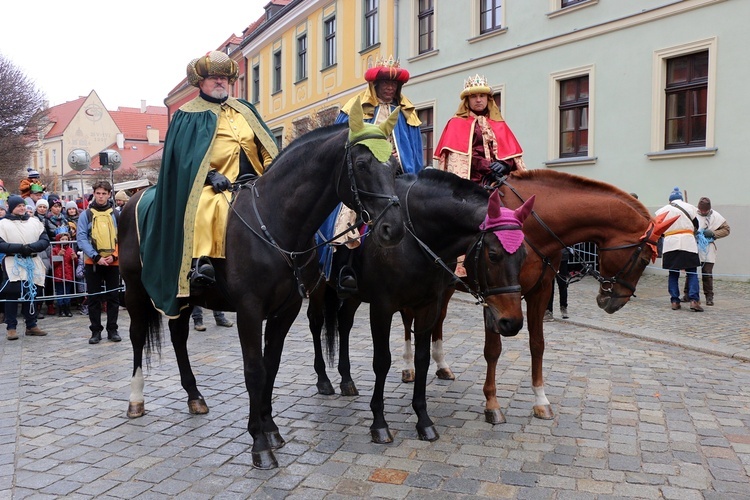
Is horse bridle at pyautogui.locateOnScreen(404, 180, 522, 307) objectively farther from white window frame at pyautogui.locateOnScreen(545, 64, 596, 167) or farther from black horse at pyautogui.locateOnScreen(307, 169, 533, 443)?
white window frame at pyautogui.locateOnScreen(545, 64, 596, 167)

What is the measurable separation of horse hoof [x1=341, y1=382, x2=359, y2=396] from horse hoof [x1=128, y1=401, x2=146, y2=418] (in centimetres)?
163

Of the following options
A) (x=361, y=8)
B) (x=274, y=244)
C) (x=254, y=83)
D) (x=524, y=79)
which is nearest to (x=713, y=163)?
(x=524, y=79)

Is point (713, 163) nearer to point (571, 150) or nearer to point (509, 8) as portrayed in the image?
point (571, 150)

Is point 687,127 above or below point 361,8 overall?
below

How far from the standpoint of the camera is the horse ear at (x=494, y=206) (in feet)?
12.4

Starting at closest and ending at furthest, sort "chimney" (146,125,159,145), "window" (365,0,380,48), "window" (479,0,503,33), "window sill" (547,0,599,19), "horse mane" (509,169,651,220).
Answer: "horse mane" (509,169,651,220), "window sill" (547,0,599,19), "window" (479,0,503,33), "window" (365,0,380,48), "chimney" (146,125,159,145)

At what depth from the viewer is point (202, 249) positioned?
4172mm

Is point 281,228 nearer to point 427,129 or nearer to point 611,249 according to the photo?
point 611,249

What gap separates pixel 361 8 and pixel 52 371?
19177 millimetres

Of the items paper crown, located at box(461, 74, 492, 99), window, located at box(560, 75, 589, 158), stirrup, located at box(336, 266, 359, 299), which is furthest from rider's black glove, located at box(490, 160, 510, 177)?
window, located at box(560, 75, 589, 158)

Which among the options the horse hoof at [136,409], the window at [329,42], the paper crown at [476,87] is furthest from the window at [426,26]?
the horse hoof at [136,409]

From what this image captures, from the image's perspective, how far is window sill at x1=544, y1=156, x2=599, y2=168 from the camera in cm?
1526

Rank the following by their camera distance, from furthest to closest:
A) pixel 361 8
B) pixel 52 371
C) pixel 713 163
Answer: pixel 361 8 → pixel 713 163 → pixel 52 371

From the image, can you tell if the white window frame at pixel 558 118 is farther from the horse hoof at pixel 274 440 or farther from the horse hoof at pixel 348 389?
the horse hoof at pixel 274 440
